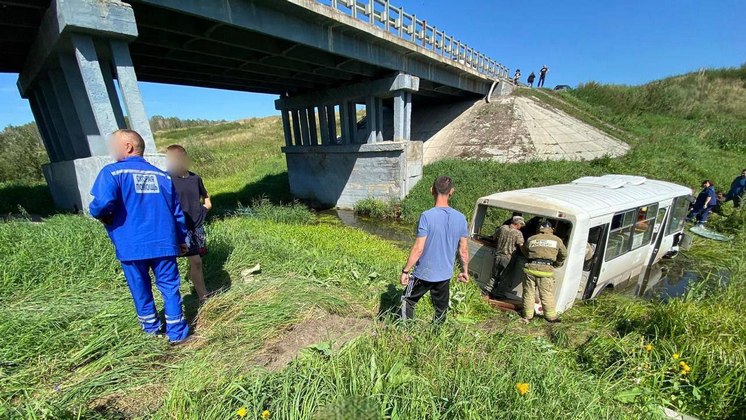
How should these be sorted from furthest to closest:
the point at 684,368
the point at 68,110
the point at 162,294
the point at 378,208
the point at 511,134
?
the point at 511,134 → the point at 378,208 → the point at 68,110 → the point at 684,368 → the point at 162,294

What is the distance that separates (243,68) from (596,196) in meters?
13.1

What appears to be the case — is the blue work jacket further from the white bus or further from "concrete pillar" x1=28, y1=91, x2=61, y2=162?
"concrete pillar" x1=28, y1=91, x2=61, y2=162

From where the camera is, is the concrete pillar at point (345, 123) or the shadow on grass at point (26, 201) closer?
the shadow on grass at point (26, 201)

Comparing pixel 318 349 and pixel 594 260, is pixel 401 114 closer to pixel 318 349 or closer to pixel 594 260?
pixel 594 260

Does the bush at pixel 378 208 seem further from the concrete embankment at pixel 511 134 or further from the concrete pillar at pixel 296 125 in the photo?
the concrete pillar at pixel 296 125

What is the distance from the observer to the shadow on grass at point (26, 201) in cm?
925

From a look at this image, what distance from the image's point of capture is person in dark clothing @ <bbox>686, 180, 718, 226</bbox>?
988cm

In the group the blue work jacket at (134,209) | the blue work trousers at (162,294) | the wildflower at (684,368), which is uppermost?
the blue work jacket at (134,209)

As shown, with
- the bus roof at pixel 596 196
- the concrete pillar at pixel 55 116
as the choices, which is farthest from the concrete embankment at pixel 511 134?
the concrete pillar at pixel 55 116

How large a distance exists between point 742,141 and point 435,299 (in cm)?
2831

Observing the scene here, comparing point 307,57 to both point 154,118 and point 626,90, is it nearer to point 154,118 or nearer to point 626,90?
point 626,90

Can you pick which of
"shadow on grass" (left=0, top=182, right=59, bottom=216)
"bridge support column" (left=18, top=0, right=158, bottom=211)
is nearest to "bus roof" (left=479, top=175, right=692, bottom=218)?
"bridge support column" (left=18, top=0, right=158, bottom=211)

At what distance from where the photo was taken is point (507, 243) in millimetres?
5219

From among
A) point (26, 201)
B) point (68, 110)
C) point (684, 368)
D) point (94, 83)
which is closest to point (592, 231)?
point (684, 368)
